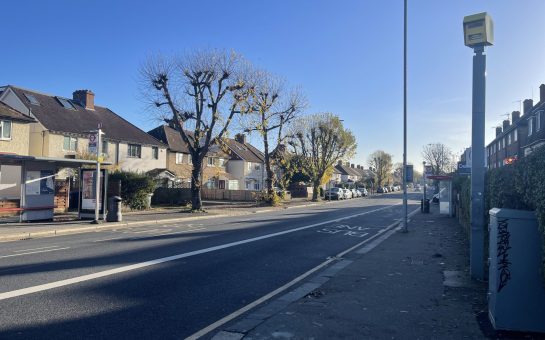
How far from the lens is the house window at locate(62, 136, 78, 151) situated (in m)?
34.9

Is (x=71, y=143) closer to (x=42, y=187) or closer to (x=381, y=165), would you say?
(x=42, y=187)

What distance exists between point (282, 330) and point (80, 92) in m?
41.7

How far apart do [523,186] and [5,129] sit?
1248 inches

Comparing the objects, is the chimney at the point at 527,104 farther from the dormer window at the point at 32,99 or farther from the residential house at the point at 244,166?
the dormer window at the point at 32,99

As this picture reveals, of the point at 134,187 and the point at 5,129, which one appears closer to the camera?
the point at 134,187

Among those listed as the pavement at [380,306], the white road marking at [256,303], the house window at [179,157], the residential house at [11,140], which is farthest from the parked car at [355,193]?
the pavement at [380,306]

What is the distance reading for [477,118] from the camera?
8.50 m

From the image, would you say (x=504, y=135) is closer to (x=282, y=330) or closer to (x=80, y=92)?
(x=80, y=92)

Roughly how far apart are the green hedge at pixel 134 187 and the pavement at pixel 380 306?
744 inches

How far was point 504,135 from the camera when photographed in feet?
168

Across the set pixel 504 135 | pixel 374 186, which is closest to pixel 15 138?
pixel 504 135

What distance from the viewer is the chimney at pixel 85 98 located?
1620 inches

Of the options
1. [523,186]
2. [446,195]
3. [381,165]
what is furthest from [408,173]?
[381,165]

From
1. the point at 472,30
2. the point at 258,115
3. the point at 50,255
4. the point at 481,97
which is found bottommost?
the point at 50,255
